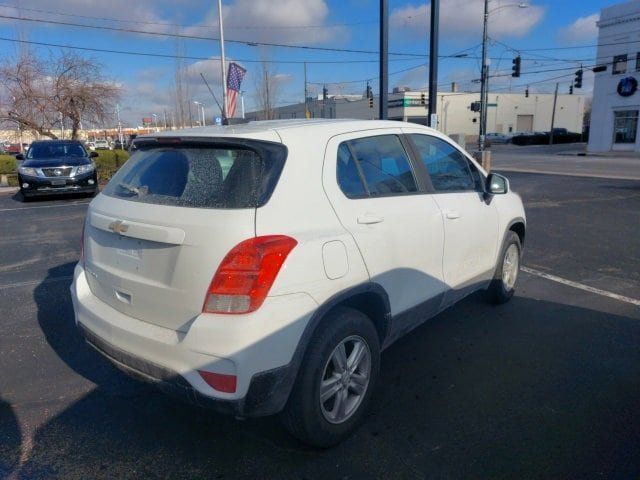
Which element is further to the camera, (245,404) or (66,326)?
(66,326)

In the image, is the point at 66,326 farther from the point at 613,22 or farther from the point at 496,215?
the point at 613,22

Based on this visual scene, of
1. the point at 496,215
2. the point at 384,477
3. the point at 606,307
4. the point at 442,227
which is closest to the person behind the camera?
the point at 384,477

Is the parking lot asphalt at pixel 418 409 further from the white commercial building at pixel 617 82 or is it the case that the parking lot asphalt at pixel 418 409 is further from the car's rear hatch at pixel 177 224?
the white commercial building at pixel 617 82

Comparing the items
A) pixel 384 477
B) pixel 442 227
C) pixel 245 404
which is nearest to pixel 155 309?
pixel 245 404

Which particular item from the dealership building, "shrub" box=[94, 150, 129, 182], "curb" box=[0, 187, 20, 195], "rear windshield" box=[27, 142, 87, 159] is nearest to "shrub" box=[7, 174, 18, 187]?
"curb" box=[0, 187, 20, 195]

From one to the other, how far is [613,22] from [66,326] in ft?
146

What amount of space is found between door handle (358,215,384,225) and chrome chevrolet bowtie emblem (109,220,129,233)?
49.5 inches

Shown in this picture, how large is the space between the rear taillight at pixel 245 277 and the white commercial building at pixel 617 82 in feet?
142

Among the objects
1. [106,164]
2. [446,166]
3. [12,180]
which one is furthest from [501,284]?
[12,180]

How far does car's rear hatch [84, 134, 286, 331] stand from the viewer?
2.36 meters

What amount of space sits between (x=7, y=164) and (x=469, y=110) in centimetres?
7001

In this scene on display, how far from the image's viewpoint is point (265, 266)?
→ 2.30 meters

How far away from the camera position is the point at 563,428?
290cm

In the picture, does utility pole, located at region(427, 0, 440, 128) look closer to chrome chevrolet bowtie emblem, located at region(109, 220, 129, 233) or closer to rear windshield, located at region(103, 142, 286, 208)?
rear windshield, located at region(103, 142, 286, 208)
